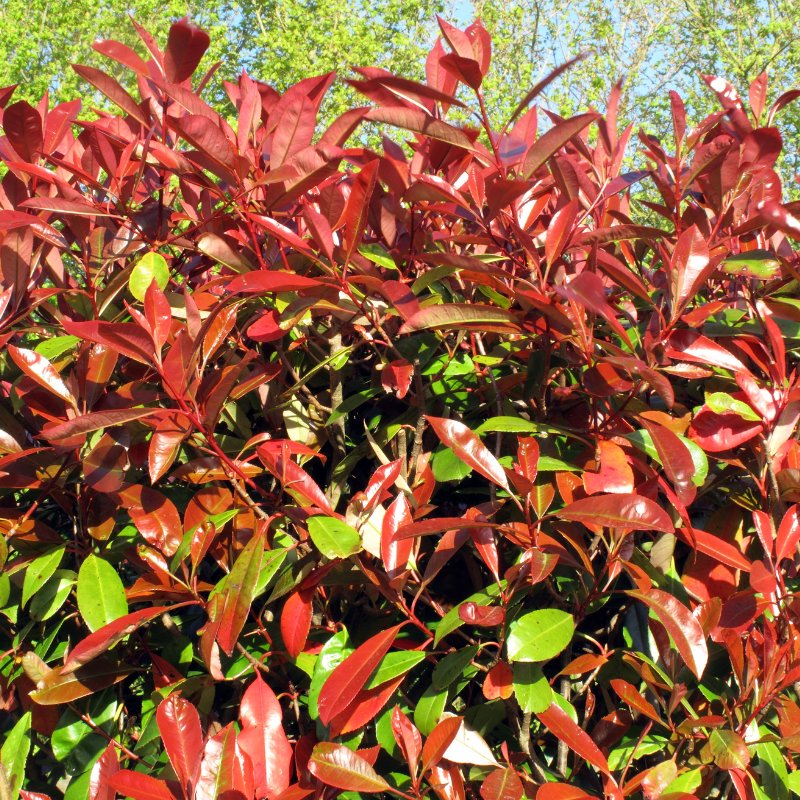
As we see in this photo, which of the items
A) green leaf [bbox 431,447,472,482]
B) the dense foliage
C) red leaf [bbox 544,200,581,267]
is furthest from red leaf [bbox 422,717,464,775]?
red leaf [bbox 544,200,581,267]

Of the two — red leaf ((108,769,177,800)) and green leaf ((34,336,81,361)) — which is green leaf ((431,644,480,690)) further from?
green leaf ((34,336,81,361))

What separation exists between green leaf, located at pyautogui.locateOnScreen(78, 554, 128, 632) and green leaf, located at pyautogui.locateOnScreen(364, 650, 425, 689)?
38 centimetres

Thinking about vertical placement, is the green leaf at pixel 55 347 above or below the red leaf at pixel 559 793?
above

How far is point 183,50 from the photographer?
1.15 metres

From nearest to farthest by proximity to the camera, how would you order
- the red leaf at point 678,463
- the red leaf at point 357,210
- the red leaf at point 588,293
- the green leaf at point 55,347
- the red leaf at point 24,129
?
the red leaf at point 588,293, the red leaf at point 678,463, the red leaf at point 357,210, the green leaf at point 55,347, the red leaf at point 24,129

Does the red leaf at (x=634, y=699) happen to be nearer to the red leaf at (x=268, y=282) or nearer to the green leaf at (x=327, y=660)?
the green leaf at (x=327, y=660)

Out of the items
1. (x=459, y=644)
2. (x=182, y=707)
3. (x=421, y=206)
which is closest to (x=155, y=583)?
(x=182, y=707)

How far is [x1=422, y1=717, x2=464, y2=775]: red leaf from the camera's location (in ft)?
3.18

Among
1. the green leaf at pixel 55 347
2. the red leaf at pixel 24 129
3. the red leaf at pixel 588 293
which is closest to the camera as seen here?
the red leaf at pixel 588 293

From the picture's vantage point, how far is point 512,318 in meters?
1.04

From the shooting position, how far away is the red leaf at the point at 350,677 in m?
0.93

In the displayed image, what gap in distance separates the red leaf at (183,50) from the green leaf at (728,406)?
0.91 meters

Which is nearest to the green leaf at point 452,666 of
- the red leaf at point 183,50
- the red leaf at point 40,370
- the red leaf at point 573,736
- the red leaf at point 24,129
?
the red leaf at point 573,736

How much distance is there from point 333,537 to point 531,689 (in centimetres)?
35
